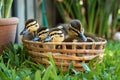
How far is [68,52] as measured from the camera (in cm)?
138

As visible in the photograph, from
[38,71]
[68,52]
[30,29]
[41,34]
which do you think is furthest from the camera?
[30,29]

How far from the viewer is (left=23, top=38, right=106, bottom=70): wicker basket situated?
138cm

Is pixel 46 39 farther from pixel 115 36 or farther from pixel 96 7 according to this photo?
pixel 115 36

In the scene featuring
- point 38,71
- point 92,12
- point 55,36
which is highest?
point 92,12

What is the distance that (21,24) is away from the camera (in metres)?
2.65

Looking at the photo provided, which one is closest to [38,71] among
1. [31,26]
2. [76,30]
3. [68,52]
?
[68,52]

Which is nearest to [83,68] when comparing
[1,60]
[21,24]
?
[1,60]

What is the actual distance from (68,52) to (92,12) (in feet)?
6.24

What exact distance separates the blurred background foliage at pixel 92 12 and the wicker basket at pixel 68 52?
1715 millimetres

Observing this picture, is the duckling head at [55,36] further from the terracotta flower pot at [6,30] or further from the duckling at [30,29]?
the terracotta flower pot at [6,30]

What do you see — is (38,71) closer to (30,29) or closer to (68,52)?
(68,52)

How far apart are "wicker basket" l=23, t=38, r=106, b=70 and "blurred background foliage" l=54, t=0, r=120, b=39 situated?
5.63 feet

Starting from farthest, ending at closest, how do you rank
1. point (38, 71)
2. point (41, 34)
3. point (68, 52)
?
point (41, 34)
point (68, 52)
point (38, 71)

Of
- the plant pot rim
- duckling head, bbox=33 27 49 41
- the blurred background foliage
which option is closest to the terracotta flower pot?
the plant pot rim
